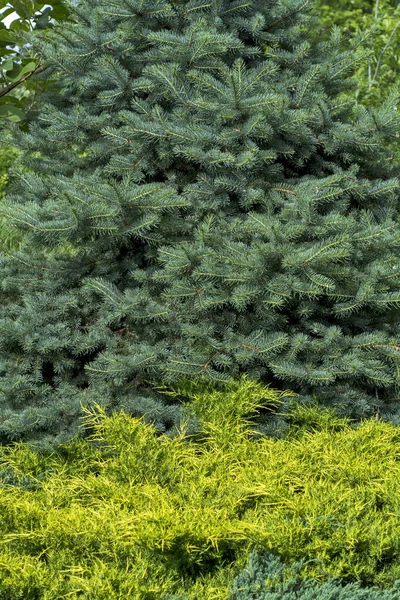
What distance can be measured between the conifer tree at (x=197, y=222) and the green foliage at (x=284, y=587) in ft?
3.55

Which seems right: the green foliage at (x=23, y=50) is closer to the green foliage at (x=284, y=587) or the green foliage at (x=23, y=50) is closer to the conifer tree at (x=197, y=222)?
the conifer tree at (x=197, y=222)

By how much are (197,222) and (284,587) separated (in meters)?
1.78

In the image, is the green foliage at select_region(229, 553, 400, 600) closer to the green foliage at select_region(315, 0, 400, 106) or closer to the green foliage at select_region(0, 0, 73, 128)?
the green foliage at select_region(0, 0, 73, 128)

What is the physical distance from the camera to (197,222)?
11.0ft

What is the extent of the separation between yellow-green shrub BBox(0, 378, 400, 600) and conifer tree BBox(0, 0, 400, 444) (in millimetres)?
264

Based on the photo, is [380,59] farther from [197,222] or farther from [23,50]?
[197,222]

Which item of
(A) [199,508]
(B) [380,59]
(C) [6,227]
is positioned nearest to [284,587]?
(A) [199,508]

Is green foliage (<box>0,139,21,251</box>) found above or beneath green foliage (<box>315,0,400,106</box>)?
above

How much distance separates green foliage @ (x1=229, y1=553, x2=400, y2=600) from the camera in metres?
1.95

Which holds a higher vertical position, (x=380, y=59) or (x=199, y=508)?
(x=199, y=508)

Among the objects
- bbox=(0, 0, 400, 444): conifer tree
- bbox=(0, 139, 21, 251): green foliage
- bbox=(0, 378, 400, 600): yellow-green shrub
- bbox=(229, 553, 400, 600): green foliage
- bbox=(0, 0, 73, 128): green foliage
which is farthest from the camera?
bbox=(0, 139, 21, 251): green foliage

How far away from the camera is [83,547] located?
222 centimetres

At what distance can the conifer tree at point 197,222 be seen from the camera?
3102 millimetres

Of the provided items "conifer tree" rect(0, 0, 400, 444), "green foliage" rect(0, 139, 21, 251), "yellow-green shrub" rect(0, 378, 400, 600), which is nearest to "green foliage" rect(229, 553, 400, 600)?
"yellow-green shrub" rect(0, 378, 400, 600)
